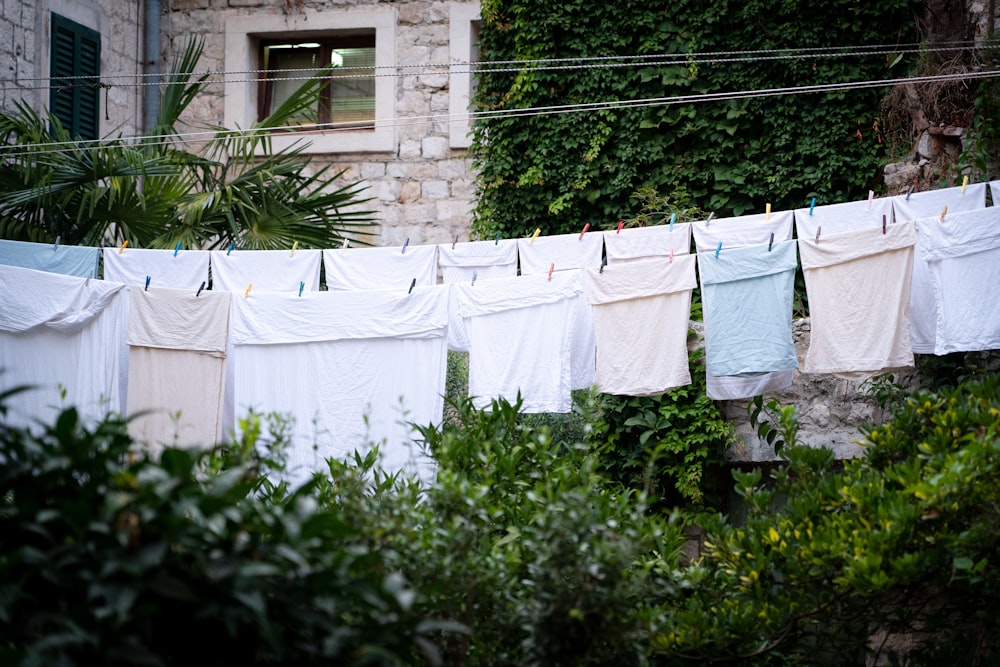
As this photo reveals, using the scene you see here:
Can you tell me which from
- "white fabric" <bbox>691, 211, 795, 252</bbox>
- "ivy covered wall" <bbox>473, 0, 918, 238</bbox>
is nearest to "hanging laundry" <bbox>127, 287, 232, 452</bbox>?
"white fabric" <bbox>691, 211, 795, 252</bbox>

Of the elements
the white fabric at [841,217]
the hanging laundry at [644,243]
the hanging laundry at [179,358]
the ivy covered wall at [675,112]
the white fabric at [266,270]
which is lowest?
the hanging laundry at [179,358]

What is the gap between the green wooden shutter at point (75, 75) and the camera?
830 centimetres

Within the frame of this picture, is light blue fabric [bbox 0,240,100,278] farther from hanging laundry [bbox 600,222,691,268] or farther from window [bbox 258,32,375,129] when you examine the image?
window [bbox 258,32,375,129]

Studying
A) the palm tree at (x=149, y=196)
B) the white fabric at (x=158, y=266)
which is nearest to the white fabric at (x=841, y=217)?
the palm tree at (x=149, y=196)

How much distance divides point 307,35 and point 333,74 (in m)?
0.40

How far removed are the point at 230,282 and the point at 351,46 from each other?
13.1ft

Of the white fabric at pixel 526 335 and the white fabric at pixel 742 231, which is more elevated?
the white fabric at pixel 742 231

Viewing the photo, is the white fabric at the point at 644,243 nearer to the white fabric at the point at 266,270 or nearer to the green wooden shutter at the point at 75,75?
the white fabric at the point at 266,270

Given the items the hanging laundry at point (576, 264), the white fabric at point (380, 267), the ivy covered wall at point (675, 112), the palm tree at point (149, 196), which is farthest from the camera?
the ivy covered wall at point (675, 112)

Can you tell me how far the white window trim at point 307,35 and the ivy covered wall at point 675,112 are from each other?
894 millimetres

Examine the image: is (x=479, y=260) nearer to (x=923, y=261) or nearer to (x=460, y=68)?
(x=923, y=261)

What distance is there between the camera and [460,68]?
28.6 feet

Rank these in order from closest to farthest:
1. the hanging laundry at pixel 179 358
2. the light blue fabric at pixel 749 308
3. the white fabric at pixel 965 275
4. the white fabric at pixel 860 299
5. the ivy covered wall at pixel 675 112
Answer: the white fabric at pixel 965 275 → the white fabric at pixel 860 299 → the light blue fabric at pixel 749 308 → the hanging laundry at pixel 179 358 → the ivy covered wall at pixel 675 112

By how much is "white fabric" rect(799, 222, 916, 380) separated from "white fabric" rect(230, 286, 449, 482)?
196cm
